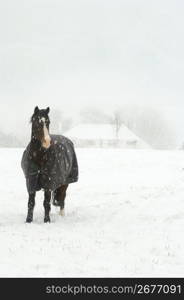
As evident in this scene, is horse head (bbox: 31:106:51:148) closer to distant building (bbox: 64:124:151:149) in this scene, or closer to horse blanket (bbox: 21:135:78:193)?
horse blanket (bbox: 21:135:78:193)

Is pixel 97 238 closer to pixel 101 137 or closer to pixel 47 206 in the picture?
pixel 47 206

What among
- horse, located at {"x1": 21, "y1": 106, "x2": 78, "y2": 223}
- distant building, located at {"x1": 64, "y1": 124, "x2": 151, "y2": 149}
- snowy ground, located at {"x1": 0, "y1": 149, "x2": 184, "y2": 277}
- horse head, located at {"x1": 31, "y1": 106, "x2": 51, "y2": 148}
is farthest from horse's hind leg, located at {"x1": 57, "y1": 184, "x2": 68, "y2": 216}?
distant building, located at {"x1": 64, "y1": 124, "x2": 151, "y2": 149}

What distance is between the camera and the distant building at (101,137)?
10869cm

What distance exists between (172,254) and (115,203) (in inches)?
300

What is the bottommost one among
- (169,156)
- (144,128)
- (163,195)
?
(144,128)

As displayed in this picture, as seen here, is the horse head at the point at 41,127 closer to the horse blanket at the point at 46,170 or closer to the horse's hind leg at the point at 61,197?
the horse blanket at the point at 46,170

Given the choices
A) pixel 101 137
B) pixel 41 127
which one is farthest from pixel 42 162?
pixel 101 137

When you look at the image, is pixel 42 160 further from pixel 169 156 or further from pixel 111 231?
pixel 169 156

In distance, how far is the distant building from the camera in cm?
10869

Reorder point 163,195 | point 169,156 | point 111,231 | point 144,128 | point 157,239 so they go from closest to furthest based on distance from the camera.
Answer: point 157,239 → point 111,231 → point 163,195 → point 169,156 → point 144,128

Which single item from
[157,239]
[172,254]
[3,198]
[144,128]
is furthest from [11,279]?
[144,128]

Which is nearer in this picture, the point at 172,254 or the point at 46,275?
the point at 46,275

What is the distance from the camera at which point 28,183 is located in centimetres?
1318

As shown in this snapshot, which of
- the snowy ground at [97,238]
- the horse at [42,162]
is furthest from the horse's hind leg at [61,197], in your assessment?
the horse at [42,162]
